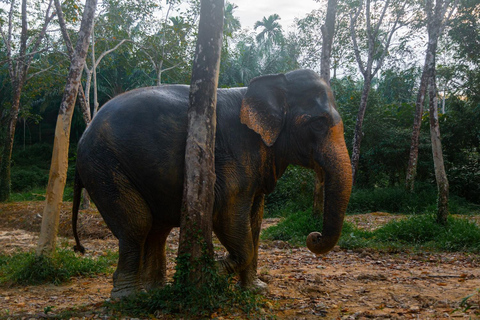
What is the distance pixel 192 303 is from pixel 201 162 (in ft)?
4.33

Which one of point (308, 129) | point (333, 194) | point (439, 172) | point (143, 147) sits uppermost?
point (308, 129)

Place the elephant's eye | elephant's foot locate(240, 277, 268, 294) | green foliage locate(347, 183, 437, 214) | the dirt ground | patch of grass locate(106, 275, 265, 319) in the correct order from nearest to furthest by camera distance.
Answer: patch of grass locate(106, 275, 265, 319) < the dirt ground < the elephant's eye < elephant's foot locate(240, 277, 268, 294) < green foliage locate(347, 183, 437, 214)

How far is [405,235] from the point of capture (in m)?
9.00

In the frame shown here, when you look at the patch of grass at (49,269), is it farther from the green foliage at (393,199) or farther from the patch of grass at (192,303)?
the green foliage at (393,199)

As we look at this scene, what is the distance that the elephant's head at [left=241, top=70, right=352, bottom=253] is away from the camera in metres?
4.32

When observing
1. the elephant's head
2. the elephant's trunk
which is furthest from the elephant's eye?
the elephant's trunk

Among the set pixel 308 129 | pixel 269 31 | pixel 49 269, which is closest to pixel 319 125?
pixel 308 129

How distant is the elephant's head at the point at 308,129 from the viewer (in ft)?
14.2

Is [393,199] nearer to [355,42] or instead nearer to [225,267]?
[355,42]

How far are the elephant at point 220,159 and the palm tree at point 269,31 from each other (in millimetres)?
35826

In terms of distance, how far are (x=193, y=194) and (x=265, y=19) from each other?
4004 centimetres

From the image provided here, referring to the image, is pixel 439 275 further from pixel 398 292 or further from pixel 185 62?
pixel 185 62

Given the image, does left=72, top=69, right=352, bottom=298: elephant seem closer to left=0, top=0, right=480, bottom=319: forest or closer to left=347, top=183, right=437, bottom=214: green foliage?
left=0, top=0, right=480, bottom=319: forest

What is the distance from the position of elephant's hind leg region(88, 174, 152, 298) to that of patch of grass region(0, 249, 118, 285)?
6.37 ft
